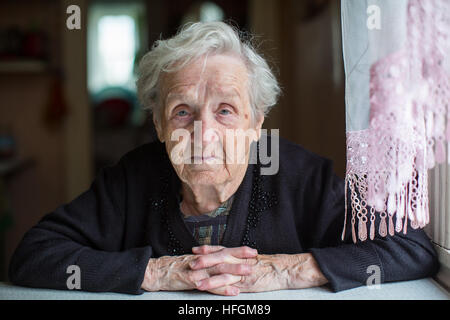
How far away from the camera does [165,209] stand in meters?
1.40

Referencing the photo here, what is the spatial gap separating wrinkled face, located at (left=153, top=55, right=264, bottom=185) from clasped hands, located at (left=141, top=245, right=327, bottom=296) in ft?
0.71

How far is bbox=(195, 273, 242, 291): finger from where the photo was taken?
1127 millimetres

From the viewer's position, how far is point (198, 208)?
1.41 meters

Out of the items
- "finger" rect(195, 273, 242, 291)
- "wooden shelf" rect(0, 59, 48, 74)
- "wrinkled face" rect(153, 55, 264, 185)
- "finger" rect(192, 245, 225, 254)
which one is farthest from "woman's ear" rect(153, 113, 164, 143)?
"wooden shelf" rect(0, 59, 48, 74)

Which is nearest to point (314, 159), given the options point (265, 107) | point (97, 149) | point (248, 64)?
point (265, 107)

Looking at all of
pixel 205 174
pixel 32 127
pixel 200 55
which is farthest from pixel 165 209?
pixel 32 127

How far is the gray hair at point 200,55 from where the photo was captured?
1285mm

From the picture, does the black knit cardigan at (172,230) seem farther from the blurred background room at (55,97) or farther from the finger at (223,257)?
the blurred background room at (55,97)

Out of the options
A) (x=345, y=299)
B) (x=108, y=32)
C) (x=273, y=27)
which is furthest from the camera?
(x=108, y=32)

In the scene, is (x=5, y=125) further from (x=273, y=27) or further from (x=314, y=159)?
(x=314, y=159)

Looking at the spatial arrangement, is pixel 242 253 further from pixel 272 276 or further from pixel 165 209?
pixel 165 209

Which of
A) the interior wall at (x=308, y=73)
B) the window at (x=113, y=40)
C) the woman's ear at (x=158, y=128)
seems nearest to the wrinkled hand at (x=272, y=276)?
the woman's ear at (x=158, y=128)

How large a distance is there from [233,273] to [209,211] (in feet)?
0.94

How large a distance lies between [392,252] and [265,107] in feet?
1.82
